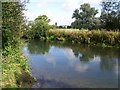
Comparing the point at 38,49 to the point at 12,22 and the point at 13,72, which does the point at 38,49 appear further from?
the point at 13,72

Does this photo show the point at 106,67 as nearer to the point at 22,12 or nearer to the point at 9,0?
the point at 22,12

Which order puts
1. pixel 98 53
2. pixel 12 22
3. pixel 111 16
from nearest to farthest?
pixel 12 22 → pixel 98 53 → pixel 111 16

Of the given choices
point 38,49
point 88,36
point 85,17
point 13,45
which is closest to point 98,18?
point 85,17

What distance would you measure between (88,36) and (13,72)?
2180cm

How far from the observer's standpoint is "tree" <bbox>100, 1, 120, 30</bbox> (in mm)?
41159

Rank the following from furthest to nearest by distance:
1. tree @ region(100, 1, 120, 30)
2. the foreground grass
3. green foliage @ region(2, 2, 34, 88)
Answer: tree @ region(100, 1, 120, 30)
green foliage @ region(2, 2, 34, 88)
the foreground grass

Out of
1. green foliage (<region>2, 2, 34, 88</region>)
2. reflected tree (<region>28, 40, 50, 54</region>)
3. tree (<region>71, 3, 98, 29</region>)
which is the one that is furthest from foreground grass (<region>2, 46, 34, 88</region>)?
tree (<region>71, 3, 98, 29</region>)

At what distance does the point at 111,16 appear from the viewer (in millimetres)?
44156

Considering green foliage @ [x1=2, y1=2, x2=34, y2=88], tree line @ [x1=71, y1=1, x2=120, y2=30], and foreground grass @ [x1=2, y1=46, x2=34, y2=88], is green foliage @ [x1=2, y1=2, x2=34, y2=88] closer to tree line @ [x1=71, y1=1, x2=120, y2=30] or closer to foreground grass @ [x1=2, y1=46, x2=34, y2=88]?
foreground grass @ [x1=2, y1=46, x2=34, y2=88]

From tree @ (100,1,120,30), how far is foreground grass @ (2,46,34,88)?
29.7m

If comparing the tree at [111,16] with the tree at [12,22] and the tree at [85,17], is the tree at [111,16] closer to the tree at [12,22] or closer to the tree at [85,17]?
the tree at [85,17]

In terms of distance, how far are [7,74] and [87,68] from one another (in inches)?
247

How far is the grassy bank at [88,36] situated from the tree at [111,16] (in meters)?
7.95

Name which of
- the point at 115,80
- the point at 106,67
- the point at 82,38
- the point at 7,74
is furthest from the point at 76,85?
the point at 82,38
